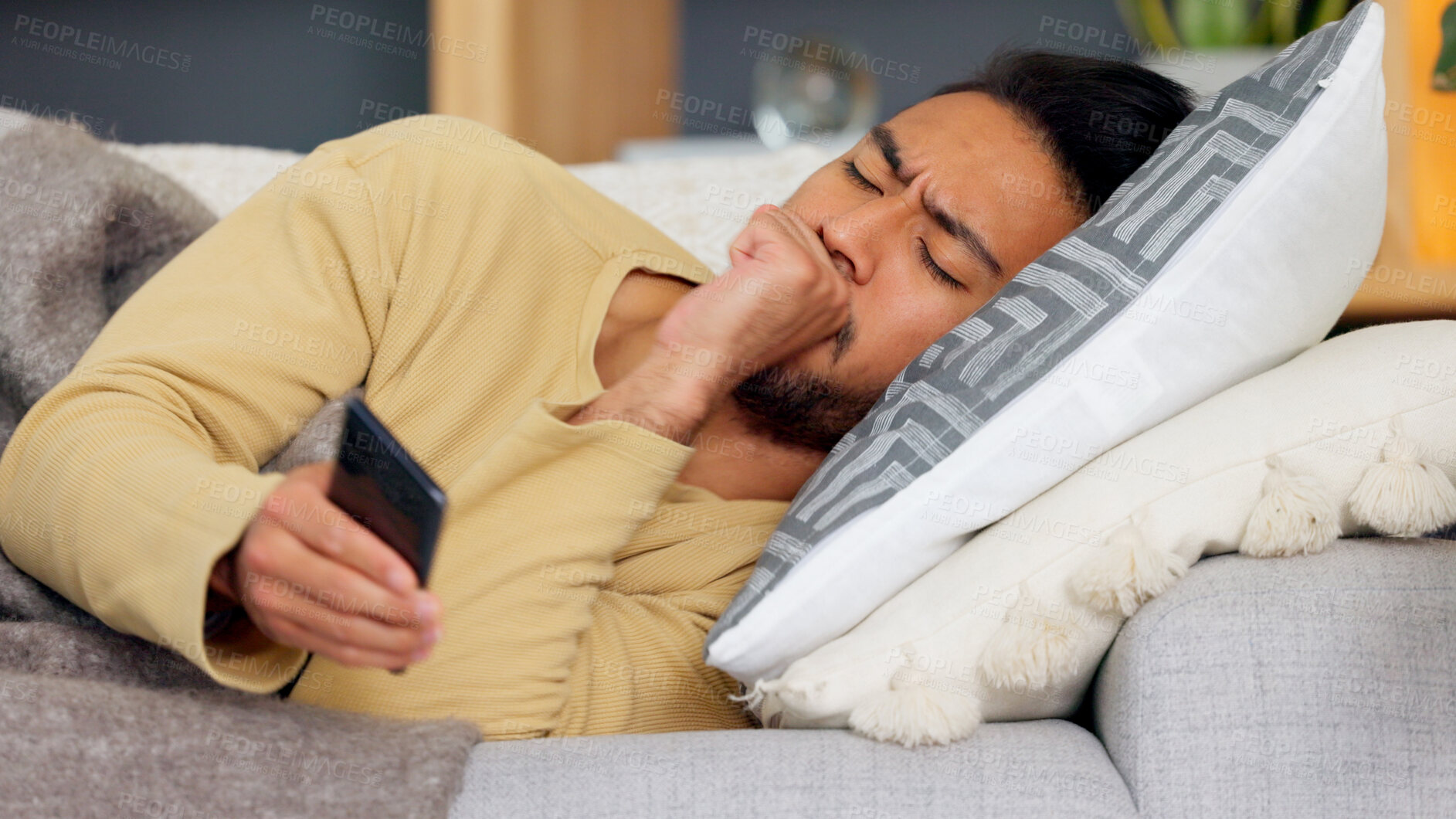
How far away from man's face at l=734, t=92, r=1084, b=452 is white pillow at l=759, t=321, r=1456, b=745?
33 centimetres

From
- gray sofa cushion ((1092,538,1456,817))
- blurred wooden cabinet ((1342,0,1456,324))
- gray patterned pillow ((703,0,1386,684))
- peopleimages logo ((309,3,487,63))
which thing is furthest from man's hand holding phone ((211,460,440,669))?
peopleimages logo ((309,3,487,63))

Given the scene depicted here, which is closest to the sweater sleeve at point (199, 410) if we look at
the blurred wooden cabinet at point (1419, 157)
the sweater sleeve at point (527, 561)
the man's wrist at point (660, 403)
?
the sweater sleeve at point (527, 561)

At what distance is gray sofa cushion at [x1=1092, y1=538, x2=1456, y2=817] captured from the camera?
57 centimetres

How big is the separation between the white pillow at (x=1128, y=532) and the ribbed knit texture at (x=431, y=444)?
193 millimetres

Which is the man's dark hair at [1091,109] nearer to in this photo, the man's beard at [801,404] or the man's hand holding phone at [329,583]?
the man's beard at [801,404]

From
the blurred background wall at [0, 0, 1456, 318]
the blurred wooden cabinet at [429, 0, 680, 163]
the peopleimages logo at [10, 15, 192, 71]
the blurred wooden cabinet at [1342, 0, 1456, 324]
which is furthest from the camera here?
the peopleimages logo at [10, 15, 192, 71]

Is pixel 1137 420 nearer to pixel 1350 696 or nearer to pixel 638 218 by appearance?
pixel 1350 696

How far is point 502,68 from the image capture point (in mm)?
1958

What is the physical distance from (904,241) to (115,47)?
2350 mm

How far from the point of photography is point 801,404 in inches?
40.7

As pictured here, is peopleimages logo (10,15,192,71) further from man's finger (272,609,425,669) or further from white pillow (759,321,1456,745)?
white pillow (759,321,1456,745)

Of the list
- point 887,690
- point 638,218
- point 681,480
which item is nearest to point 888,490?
point 887,690

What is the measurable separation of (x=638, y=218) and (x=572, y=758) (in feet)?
2.44

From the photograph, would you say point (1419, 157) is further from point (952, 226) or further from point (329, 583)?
point (329, 583)
